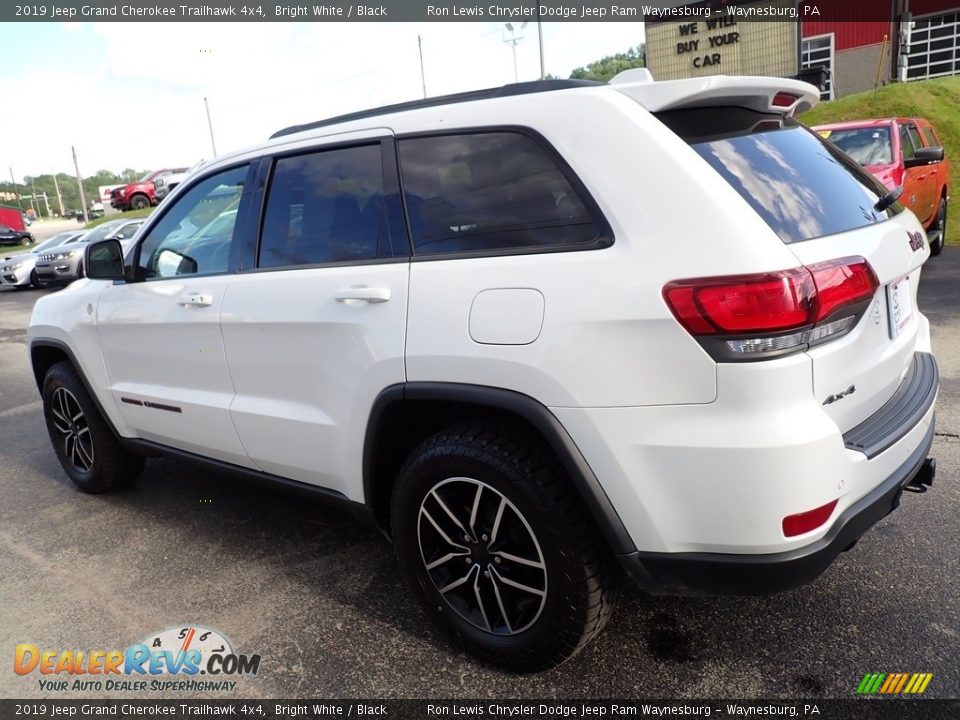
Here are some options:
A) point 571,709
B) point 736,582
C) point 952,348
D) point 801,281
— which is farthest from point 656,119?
point 952,348

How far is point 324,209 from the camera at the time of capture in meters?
2.90

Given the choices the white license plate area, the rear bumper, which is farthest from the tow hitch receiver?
the white license plate area

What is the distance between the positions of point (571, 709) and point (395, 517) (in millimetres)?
841

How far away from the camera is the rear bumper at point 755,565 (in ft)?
6.47

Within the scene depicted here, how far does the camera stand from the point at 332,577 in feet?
10.5

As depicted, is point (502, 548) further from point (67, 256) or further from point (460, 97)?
point (67, 256)

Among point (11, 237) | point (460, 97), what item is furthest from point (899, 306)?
point (11, 237)

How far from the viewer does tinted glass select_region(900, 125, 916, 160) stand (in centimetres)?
901

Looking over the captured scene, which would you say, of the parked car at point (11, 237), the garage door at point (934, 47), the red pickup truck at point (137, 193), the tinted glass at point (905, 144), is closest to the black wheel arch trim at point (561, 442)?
A: the tinted glass at point (905, 144)

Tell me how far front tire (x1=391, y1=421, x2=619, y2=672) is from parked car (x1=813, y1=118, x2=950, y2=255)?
7.52 m

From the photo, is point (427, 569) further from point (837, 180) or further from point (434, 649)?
point (837, 180)

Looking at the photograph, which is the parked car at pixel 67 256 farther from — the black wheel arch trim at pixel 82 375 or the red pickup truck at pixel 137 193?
the red pickup truck at pixel 137 193

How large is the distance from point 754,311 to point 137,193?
110ft

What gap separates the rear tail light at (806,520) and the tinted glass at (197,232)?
7.97 ft
